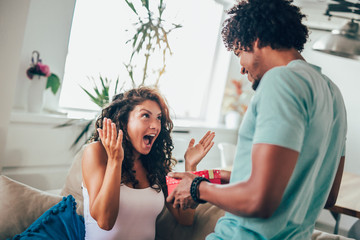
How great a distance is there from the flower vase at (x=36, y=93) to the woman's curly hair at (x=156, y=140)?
0.99 meters

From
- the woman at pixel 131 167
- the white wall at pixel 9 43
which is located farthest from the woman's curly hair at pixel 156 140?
the white wall at pixel 9 43

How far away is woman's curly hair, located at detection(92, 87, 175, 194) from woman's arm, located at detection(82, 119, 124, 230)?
0.57 feet

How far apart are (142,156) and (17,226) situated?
2.16 ft

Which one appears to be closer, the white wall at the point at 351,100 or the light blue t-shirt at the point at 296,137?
the light blue t-shirt at the point at 296,137

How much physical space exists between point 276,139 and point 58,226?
1089 millimetres

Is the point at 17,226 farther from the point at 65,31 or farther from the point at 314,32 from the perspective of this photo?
the point at 314,32

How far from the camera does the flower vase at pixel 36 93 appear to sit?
2.50m

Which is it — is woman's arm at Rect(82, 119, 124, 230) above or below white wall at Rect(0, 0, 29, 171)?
below

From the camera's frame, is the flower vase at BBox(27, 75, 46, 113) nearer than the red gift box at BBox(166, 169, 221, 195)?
No

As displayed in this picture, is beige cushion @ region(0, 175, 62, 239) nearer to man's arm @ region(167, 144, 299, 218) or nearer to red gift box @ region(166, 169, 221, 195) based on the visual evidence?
red gift box @ region(166, 169, 221, 195)

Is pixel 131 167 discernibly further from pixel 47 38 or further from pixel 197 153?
pixel 47 38

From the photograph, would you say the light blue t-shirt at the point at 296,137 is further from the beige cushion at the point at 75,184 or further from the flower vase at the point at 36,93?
the flower vase at the point at 36,93

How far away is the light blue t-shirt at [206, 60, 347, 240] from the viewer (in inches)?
29.7

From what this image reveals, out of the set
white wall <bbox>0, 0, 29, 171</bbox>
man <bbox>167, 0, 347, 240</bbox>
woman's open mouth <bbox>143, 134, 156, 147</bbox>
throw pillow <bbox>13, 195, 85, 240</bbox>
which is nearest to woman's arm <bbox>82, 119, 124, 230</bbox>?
throw pillow <bbox>13, 195, 85, 240</bbox>
